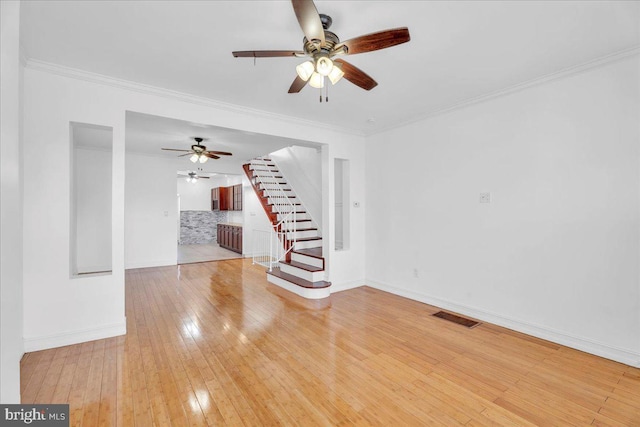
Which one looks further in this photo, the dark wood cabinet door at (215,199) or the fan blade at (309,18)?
the dark wood cabinet door at (215,199)

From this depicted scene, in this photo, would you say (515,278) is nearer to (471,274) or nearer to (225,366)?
(471,274)

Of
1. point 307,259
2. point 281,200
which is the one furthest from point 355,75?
point 281,200

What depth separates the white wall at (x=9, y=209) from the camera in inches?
35.7

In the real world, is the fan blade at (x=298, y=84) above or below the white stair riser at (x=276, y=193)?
above

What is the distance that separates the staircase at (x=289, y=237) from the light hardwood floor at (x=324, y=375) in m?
1.02

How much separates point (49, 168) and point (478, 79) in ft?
15.3

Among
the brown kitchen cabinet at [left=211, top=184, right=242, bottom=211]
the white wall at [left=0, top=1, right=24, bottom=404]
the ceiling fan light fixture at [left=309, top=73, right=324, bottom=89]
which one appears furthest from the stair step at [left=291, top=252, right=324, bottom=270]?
the brown kitchen cabinet at [left=211, top=184, right=242, bottom=211]

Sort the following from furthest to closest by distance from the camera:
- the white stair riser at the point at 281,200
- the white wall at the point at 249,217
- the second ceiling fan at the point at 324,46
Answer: the white wall at the point at 249,217 < the white stair riser at the point at 281,200 < the second ceiling fan at the point at 324,46

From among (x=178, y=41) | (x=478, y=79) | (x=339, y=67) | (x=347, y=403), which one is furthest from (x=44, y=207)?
(x=478, y=79)

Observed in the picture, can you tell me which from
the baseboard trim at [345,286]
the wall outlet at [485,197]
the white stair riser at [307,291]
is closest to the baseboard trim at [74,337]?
the white stair riser at [307,291]

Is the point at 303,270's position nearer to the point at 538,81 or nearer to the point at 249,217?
the point at 249,217

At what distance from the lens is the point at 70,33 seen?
2.37m

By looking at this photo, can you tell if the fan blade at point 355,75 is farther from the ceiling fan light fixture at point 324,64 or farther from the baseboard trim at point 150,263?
the baseboard trim at point 150,263

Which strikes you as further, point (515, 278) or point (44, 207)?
point (515, 278)
